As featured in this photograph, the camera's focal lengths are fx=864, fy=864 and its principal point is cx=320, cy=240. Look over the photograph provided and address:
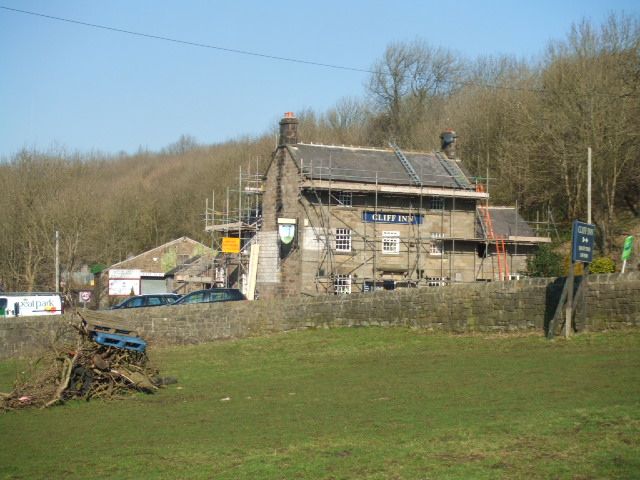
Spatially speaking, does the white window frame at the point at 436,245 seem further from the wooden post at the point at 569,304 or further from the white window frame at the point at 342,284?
the wooden post at the point at 569,304

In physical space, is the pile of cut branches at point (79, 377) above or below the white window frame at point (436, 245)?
below

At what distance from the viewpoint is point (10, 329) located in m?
32.6

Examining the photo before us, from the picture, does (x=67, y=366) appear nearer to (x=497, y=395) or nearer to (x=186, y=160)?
(x=497, y=395)

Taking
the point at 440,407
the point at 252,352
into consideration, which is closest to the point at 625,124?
the point at 252,352

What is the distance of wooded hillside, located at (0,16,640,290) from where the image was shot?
48781 mm

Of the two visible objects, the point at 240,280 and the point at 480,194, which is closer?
the point at 480,194

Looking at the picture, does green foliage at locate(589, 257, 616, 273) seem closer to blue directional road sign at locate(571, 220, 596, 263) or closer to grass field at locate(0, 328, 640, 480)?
blue directional road sign at locate(571, 220, 596, 263)

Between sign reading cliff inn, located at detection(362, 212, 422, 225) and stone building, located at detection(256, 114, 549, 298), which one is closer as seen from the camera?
stone building, located at detection(256, 114, 549, 298)

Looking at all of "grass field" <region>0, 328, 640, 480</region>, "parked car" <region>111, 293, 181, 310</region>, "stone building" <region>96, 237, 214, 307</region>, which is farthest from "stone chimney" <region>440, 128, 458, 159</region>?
"grass field" <region>0, 328, 640, 480</region>

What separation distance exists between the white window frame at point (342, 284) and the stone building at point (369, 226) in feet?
0.19

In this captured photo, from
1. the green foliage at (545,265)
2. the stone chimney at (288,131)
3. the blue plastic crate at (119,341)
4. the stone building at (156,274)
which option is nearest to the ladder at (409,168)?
the stone chimney at (288,131)

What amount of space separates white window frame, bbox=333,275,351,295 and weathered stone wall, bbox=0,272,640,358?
1182 cm

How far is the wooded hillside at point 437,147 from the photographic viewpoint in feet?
160

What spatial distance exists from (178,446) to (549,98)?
44.7m
